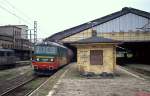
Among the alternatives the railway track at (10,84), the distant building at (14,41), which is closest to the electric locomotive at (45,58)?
the railway track at (10,84)

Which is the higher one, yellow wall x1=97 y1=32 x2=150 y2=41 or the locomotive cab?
yellow wall x1=97 y1=32 x2=150 y2=41

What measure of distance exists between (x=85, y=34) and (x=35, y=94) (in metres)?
35.9

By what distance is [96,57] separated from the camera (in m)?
22.6

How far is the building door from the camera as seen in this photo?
22531 mm

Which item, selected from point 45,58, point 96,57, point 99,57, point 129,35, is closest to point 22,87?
point 96,57

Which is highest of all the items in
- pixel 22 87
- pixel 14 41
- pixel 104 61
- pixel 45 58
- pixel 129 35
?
pixel 14 41

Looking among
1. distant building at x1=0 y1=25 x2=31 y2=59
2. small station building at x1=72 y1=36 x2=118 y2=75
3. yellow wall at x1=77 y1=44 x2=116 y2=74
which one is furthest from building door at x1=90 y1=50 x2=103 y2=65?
distant building at x1=0 y1=25 x2=31 y2=59

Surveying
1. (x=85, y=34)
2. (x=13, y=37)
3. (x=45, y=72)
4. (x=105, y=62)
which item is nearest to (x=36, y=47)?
(x=45, y=72)

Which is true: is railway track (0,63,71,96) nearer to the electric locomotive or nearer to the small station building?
the small station building

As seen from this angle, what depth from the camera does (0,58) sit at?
36.8m

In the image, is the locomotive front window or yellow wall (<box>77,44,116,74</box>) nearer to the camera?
yellow wall (<box>77,44,116,74</box>)

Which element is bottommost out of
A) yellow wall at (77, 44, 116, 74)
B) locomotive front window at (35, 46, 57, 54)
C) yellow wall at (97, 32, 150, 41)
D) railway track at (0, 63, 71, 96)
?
railway track at (0, 63, 71, 96)

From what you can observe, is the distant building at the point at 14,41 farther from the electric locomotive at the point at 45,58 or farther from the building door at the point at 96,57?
the building door at the point at 96,57

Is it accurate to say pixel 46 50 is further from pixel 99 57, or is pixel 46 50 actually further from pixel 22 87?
pixel 22 87
